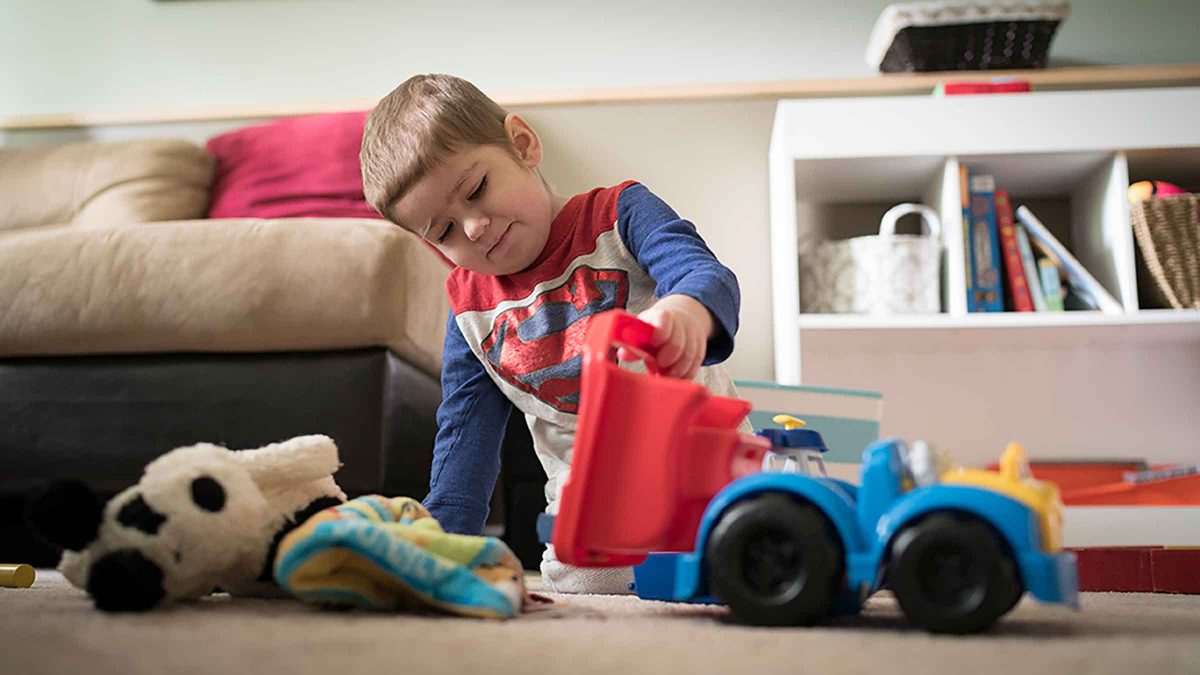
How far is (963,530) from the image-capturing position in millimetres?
546

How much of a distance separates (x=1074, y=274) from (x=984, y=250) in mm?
151

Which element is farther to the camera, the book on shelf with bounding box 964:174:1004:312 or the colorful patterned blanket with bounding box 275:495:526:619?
the book on shelf with bounding box 964:174:1004:312

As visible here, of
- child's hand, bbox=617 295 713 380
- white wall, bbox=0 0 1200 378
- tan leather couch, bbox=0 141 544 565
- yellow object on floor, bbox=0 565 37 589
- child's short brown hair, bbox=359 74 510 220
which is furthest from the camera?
white wall, bbox=0 0 1200 378

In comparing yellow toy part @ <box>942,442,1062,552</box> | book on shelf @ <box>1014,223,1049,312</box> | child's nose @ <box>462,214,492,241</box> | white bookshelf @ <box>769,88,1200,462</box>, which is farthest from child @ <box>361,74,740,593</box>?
book on shelf @ <box>1014,223,1049,312</box>

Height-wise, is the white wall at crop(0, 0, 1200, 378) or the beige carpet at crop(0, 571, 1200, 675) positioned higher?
the white wall at crop(0, 0, 1200, 378)

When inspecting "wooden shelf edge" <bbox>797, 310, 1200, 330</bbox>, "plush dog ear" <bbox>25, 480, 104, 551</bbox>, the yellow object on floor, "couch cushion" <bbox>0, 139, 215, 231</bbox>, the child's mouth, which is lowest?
the yellow object on floor

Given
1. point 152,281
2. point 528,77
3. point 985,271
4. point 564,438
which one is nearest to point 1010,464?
point 564,438

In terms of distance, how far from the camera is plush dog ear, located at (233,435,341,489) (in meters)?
0.76

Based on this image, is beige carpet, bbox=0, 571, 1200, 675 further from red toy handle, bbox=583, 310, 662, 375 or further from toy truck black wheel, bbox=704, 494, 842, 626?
red toy handle, bbox=583, 310, 662, 375

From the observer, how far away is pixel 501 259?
1.10 metres

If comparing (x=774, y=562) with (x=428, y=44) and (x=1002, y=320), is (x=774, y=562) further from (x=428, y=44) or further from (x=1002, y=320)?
(x=428, y=44)

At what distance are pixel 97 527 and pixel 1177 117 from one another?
1731 millimetres

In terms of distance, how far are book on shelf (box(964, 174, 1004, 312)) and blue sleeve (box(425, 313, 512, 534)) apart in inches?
36.4

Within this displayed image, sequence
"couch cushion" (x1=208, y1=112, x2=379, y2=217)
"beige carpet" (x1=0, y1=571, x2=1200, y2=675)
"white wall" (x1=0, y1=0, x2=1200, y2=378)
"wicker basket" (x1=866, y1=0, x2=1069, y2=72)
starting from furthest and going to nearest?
"white wall" (x1=0, y1=0, x2=1200, y2=378), "couch cushion" (x1=208, y1=112, x2=379, y2=217), "wicker basket" (x1=866, y1=0, x2=1069, y2=72), "beige carpet" (x1=0, y1=571, x2=1200, y2=675)
